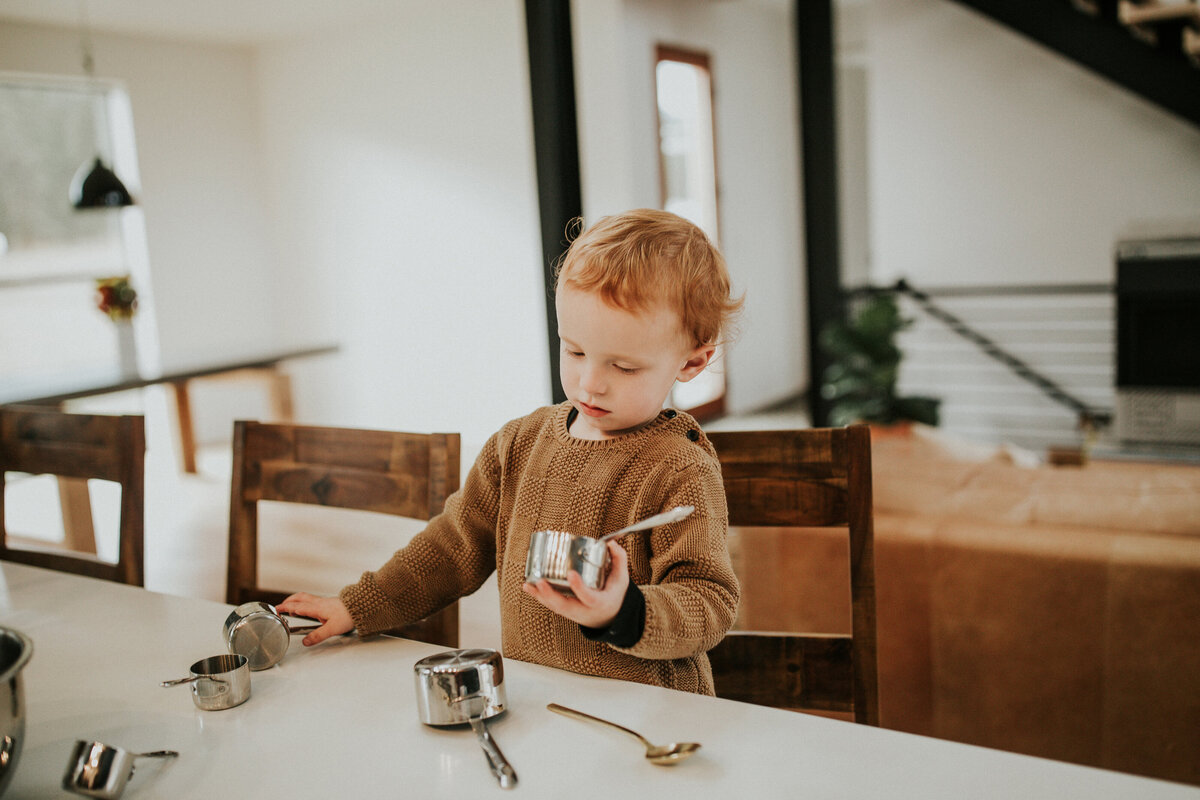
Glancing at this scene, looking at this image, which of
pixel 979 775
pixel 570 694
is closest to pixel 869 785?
pixel 979 775

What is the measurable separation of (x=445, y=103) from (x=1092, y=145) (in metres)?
3.42

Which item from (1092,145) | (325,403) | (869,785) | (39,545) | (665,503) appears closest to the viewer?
(869,785)

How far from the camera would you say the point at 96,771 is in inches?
28.0

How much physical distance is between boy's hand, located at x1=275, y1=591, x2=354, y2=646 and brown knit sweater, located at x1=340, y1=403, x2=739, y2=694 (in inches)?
0.5

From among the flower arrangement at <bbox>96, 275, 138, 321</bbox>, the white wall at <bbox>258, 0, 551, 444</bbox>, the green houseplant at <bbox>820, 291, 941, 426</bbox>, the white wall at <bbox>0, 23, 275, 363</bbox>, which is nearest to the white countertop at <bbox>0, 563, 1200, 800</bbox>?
the flower arrangement at <bbox>96, 275, 138, 321</bbox>

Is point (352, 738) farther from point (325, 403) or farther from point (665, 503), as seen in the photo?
point (325, 403)

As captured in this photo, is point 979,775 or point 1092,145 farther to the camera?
point 1092,145

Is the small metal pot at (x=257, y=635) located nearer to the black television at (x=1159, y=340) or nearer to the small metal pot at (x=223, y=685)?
the small metal pot at (x=223, y=685)

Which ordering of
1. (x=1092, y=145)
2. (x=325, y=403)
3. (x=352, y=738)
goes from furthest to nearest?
1. (x=325, y=403)
2. (x=1092, y=145)
3. (x=352, y=738)

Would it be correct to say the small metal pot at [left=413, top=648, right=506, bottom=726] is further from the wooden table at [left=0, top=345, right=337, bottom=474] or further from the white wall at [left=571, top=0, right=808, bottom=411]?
the white wall at [left=571, top=0, right=808, bottom=411]

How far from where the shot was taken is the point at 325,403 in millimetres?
6055

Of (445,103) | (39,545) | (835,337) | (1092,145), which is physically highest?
(445,103)

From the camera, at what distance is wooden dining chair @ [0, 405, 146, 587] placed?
4.51 feet

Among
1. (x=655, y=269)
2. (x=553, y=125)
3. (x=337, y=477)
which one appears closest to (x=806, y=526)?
(x=655, y=269)
